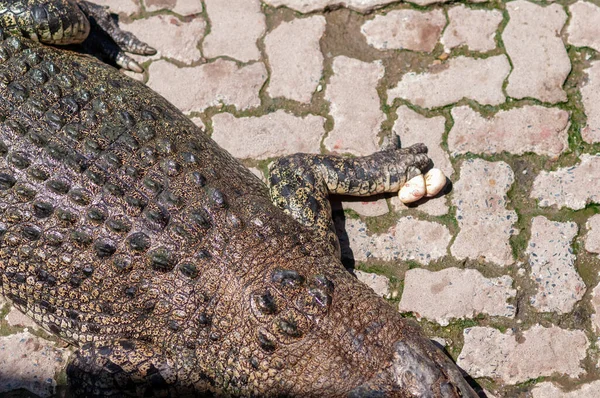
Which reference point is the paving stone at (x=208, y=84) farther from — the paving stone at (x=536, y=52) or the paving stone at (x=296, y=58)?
the paving stone at (x=536, y=52)

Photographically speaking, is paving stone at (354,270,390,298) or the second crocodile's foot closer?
paving stone at (354,270,390,298)

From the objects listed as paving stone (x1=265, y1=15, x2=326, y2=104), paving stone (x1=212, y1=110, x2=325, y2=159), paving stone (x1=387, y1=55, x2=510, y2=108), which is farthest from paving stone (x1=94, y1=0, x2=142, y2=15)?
paving stone (x1=387, y1=55, x2=510, y2=108)

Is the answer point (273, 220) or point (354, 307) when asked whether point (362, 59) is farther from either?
point (354, 307)

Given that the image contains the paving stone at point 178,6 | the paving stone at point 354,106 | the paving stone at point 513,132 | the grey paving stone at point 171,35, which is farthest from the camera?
the paving stone at point 178,6

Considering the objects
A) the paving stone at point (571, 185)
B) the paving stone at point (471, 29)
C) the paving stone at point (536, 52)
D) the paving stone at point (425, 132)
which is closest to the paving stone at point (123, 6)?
the paving stone at point (425, 132)

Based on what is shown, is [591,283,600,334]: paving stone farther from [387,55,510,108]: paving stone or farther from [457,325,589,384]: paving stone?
[387,55,510,108]: paving stone

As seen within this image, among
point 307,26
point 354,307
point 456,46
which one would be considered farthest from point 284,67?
point 354,307
